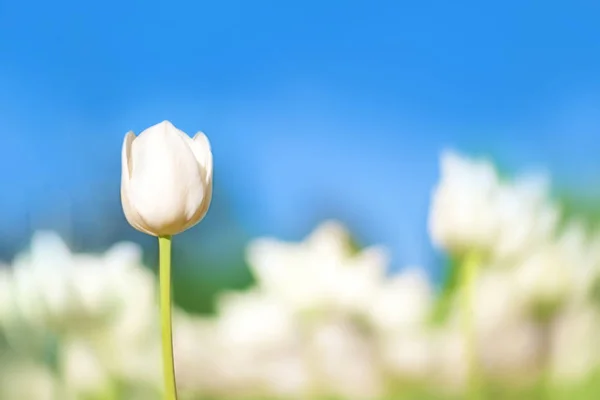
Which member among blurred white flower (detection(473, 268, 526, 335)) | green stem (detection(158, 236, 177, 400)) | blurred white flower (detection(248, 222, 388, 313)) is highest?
blurred white flower (detection(248, 222, 388, 313))

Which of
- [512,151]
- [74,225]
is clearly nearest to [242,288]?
[74,225]

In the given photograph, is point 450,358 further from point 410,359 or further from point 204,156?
point 204,156

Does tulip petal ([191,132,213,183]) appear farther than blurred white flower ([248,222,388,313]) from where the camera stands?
No

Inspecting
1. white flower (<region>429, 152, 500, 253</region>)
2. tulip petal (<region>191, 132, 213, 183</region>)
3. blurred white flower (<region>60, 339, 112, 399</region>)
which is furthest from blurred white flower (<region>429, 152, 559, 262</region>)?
blurred white flower (<region>60, 339, 112, 399</region>)

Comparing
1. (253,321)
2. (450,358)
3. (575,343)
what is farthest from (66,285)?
(575,343)

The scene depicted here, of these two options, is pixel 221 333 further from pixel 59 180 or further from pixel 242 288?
pixel 59 180

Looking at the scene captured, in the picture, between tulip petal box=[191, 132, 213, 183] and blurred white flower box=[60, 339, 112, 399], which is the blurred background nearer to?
blurred white flower box=[60, 339, 112, 399]

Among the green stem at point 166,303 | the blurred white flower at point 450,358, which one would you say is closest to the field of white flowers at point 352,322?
the blurred white flower at point 450,358
